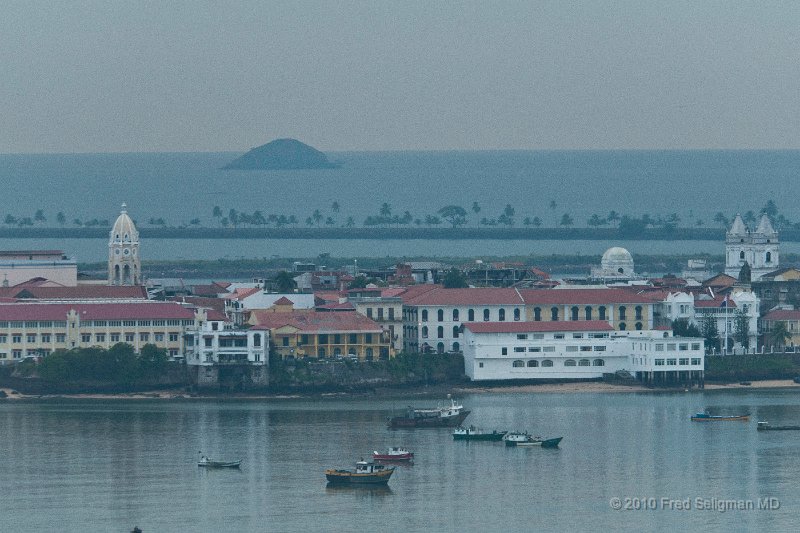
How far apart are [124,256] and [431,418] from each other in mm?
28338

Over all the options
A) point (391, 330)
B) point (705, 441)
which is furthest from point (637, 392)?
point (705, 441)

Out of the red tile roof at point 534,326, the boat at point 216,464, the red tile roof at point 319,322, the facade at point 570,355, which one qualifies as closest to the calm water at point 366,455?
the boat at point 216,464

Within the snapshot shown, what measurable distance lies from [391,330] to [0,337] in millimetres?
10892

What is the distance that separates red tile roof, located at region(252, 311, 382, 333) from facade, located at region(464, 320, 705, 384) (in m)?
2.94

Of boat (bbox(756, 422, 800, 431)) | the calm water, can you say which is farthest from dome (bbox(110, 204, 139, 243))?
boat (bbox(756, 422, 800, 431))

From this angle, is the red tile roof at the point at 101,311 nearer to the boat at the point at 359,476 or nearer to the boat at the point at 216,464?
the boat at the point at 216,464

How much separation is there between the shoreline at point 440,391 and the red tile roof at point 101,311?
117 inches

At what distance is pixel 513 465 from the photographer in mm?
47688

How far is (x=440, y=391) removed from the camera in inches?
2509

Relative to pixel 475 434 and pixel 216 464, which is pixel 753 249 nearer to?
pixel 475 434

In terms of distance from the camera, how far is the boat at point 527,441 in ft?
165

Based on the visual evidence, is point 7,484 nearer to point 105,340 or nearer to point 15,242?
point 105,340

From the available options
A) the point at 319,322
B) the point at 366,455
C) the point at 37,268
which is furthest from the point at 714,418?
the point at 37,268

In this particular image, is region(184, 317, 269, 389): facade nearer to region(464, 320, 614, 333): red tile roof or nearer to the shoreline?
the shoreline
